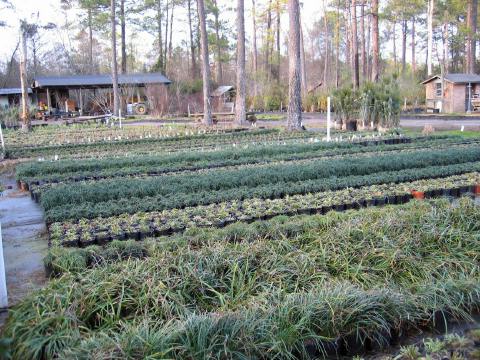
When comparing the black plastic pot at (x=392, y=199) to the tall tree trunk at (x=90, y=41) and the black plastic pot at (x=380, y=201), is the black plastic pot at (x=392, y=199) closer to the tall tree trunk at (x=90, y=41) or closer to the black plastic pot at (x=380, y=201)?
the black plastic pot at (x=380, y=201)

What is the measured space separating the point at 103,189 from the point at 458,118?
21562mm

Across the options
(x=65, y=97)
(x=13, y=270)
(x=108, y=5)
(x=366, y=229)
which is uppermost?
(x=108, y=5)

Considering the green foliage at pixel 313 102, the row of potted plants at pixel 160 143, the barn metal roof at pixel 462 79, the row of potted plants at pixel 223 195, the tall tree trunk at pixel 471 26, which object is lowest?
the row of potted plants at pixel 223 195

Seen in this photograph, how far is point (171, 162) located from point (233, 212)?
453 cm

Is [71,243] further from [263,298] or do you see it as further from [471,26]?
[471,26]

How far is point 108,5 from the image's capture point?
36938 mm

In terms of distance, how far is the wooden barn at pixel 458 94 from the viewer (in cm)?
3147

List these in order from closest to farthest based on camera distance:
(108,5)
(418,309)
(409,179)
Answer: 1. (418,309)
2. (409,179)
3. (108,5)

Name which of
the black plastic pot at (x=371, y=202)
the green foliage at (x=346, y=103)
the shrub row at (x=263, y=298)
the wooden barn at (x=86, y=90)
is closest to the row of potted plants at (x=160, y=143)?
the green foliage at (x=346, y=103)

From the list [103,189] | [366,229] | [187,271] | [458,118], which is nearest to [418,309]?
[366,229]

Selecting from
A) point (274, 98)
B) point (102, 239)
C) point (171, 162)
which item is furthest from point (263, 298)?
point (274, 98)

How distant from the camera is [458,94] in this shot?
105ft

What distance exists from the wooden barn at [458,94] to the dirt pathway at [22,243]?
29479 mm

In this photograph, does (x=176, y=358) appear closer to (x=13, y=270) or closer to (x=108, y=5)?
(x=13, y=270)
